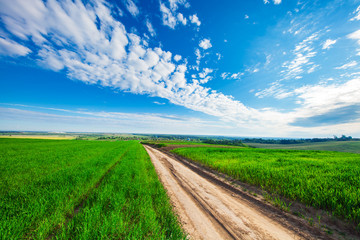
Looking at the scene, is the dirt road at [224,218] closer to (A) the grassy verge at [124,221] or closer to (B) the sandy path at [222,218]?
(B) the sandy path at [222,218]

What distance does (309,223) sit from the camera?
4160 mm

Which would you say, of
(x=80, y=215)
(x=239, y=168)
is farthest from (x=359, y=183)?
(x=80, y=215)

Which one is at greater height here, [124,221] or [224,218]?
[124,221]

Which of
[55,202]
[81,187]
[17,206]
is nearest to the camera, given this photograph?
[17,206]

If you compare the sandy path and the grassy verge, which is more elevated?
the grassy verge

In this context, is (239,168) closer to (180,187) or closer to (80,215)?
(180,187)

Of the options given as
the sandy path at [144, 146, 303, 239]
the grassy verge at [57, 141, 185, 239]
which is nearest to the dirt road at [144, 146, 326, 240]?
the sandy path at [144, 146, 303, 239]

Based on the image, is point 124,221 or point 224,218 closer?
point 124,221

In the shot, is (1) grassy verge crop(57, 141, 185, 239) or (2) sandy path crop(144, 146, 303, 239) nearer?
(1) grassy verge crop(57, 141, 185, 239)

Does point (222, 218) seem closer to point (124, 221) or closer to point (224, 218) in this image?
point (224, 218)

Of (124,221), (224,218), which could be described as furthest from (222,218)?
(124,221)

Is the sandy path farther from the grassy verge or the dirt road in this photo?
the grassy verge

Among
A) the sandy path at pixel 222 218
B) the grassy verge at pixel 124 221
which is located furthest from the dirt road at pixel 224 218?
the grassy verge at pixel 124 221

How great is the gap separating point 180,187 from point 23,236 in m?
6.02
